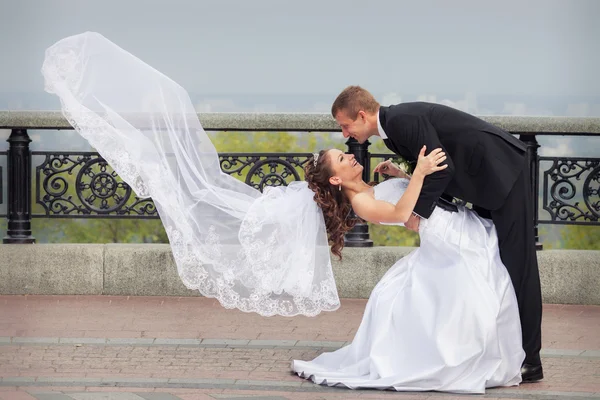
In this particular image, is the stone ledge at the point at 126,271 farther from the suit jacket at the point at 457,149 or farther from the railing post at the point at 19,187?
the suit jacket at the point at 457,149

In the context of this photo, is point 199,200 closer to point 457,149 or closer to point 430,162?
point 430,162

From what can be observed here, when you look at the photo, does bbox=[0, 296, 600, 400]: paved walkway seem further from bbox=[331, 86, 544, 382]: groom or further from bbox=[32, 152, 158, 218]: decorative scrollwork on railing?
bbox=[32, 152, 158, 218]: decorative scrollwork on railing

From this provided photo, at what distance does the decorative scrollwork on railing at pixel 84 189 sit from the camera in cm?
1049

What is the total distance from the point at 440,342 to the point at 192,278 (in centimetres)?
160

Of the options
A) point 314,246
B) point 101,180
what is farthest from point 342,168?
point 101,180

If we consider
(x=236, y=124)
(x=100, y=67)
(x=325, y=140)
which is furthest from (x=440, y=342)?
(x=325, y=140)

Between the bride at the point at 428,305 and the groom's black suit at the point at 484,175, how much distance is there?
108 mm

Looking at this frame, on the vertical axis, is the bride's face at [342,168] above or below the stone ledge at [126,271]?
above

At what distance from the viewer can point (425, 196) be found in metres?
6.60

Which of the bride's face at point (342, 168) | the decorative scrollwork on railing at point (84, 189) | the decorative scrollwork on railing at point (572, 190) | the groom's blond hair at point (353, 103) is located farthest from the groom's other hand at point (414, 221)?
the decorative scrollwork on railing at point (84, 189)

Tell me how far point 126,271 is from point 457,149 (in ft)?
14.8

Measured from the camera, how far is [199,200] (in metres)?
7.07

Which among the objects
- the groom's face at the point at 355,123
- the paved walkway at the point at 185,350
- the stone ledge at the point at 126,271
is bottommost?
the paved walkway at the point at 185,350

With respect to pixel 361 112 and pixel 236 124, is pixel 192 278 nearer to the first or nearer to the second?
pixel 361 112
